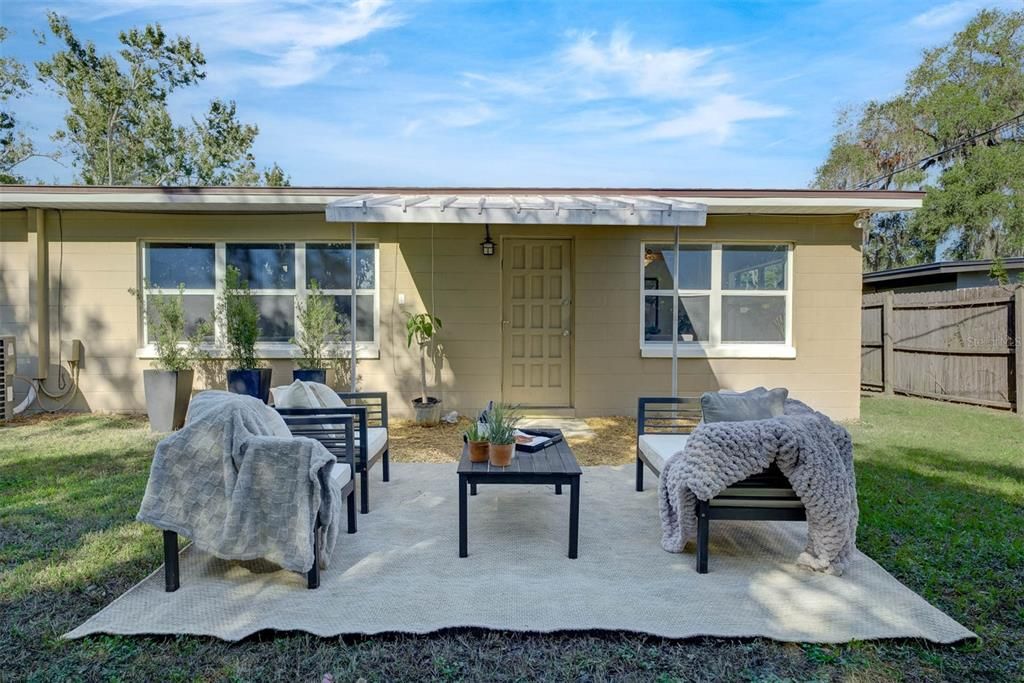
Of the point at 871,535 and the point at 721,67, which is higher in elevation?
the point at 721,67

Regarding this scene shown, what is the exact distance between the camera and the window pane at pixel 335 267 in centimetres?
722

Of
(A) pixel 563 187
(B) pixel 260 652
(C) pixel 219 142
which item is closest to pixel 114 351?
(A) pixel 563 187

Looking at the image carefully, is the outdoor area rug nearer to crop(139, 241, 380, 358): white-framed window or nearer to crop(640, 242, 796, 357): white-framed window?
crop(640, 242, 796, 357): white-framed window

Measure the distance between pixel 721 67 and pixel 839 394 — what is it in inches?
296

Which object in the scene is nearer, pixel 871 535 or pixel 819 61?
pixel 871 535

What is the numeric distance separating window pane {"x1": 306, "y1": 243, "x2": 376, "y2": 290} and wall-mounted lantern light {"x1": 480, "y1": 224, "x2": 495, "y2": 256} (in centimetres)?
139

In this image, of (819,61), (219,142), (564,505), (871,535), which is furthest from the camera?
(219,142)

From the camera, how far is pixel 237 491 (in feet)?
8.52

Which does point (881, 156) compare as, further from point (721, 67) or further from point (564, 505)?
point (564, 505)

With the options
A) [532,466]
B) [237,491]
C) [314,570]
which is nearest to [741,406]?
[532,466]

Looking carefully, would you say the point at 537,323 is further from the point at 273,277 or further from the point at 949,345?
the point at 949,345

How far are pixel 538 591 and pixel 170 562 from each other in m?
1.65

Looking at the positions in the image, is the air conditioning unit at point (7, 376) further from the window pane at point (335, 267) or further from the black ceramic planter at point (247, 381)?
the window pane at point (335, 267)

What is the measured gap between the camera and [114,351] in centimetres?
710
